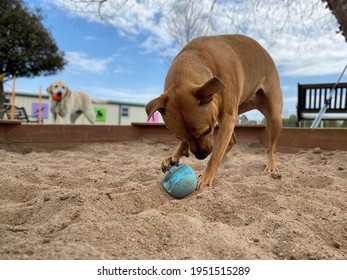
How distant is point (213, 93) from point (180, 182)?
0.67m

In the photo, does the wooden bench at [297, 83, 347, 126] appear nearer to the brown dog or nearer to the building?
the brown dog

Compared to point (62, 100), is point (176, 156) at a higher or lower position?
lower

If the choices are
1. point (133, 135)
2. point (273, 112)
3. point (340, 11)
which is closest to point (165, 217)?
point (273, 112)

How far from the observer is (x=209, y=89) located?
8.14 feet

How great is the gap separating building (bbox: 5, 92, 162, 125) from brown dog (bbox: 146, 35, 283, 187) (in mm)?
21615

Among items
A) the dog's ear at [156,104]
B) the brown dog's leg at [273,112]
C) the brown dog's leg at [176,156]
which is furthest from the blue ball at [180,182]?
the brown dog's leg at [273,112]

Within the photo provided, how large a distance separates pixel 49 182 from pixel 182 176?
111 centimetres

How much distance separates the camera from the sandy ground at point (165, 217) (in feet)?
5.03

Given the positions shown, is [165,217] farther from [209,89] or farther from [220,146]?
[220,146]

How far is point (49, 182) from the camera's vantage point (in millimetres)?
2820

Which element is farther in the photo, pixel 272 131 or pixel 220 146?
pixel 272 131

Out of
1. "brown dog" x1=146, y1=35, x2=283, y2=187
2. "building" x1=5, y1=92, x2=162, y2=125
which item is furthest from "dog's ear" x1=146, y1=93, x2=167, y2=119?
"building" x1=5, y1=92, x2=162, y2=125

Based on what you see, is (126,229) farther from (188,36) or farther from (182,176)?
(188,36)
